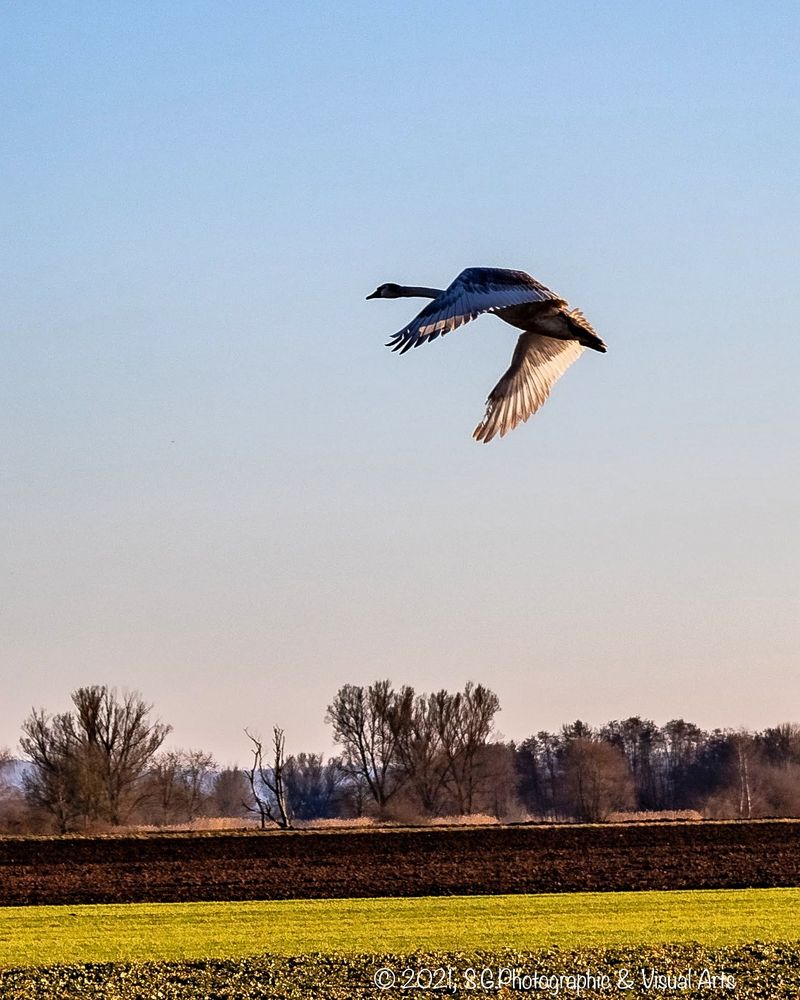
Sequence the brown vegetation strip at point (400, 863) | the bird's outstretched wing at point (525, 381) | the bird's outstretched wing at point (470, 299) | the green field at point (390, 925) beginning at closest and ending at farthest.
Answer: the bird's outstretched wing at point (470, 299) < the bird's outstretched wing at point (525, 381) < the green field at point (390, 925) < the brown vegetation strip at point (400, 863)

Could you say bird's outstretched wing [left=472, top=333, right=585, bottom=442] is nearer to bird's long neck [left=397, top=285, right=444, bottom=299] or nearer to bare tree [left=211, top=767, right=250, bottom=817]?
bird's long neck [left=397, top=285, right=444, bottom=299]

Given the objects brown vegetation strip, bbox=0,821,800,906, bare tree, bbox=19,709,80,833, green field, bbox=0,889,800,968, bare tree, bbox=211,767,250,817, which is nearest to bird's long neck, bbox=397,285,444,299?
green field, bbox=0,889,800,968

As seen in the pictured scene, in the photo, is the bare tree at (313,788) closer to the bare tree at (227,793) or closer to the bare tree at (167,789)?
the bare tree at (227,793)

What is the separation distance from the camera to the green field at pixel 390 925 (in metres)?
22.0

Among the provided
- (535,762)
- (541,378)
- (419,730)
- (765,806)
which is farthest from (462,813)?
(541,378)

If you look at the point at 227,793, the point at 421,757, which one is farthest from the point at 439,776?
the point at 227,793

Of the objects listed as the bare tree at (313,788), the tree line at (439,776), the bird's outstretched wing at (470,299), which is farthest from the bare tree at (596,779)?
the bird's outstretched wing at (470,299)

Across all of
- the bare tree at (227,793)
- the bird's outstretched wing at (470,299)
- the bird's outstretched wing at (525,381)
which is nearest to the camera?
the bird's outstretched wing at (470,299)

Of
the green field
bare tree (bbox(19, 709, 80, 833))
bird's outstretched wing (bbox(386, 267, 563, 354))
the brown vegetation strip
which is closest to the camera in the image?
bird's outstretched wing (bbox(386, 267, 563, 354))

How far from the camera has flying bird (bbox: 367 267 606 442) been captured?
35.3 ft

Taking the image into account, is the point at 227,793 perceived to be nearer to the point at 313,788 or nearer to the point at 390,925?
the point at 313,788

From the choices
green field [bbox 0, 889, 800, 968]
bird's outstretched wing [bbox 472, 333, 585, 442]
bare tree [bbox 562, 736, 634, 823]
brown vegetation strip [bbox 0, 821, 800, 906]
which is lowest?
green field [bbox 0, 889, 800, 968]

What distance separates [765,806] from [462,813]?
75.1 ft

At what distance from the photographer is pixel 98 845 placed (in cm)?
3825
